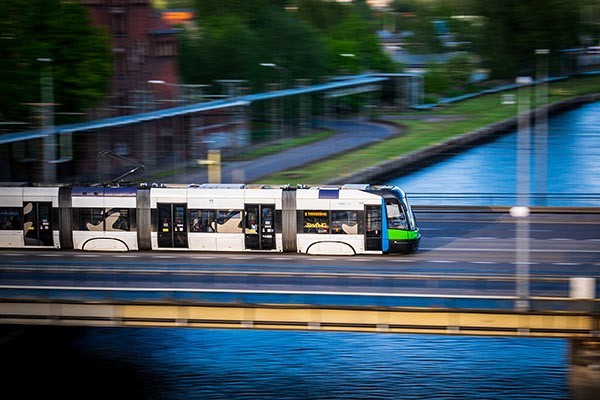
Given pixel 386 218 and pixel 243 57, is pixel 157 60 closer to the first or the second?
pixel 243 57

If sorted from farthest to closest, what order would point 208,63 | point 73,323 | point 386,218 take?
1. point 208,63
2. point 386,218
3. point 73,323

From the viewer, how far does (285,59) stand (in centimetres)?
7456

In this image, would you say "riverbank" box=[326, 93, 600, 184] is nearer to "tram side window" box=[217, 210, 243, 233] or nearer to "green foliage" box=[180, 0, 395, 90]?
"green foliage" box=[180, 0, 395, 90]

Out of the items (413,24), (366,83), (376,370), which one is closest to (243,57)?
(366,83)

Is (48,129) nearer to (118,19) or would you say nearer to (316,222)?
(316,222)

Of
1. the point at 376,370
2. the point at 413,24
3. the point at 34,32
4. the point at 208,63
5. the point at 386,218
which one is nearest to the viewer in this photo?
the point at 376,370

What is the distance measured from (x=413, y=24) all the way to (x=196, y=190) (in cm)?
6943

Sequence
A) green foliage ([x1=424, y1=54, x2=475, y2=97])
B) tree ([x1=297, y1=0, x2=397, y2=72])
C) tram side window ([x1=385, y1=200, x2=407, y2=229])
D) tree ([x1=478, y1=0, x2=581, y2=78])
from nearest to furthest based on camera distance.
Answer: tram side window ([x1=385, y1=200, x2=407, y2=229]), tree ([x1=478, y1=0, x2=581, y2=78]), tree ([x1=297, y1=0, x2=397, y2=72]), green foliage ([x1=424, y1=54, x2=475, y2=97])

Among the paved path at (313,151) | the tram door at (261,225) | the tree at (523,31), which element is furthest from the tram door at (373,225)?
the tree at (523,31)

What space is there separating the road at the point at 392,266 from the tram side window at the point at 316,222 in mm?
732

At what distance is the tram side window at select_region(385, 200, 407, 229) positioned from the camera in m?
27.6

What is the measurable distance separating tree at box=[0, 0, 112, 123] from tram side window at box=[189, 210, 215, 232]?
23.4 m

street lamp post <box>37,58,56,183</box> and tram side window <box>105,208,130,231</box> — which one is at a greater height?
street lamp post <box>37,58,56,183</box>

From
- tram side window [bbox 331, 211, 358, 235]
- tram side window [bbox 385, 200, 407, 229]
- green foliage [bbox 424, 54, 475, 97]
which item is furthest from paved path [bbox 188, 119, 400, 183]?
tram side window [bbox 385, 200, 407, 229]
